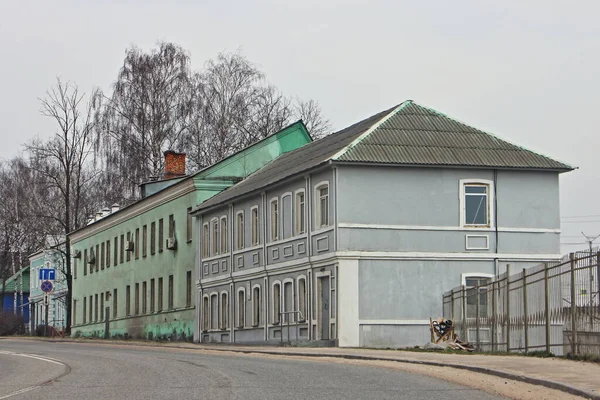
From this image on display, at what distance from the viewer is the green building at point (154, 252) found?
166ft

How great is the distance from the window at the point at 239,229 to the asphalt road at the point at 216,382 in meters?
20.6

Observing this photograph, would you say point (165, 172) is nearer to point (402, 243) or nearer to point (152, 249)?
point (152, 249)

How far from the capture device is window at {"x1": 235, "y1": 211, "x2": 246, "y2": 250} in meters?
45.1

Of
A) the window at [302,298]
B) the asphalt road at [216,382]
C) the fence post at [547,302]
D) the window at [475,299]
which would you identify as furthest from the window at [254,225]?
the fence post at [547,302]

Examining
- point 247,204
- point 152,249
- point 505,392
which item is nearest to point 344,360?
point 505,392

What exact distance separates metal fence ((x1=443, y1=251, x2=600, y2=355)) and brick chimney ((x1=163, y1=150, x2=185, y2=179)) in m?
29.0

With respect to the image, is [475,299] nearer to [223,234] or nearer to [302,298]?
[302,298]

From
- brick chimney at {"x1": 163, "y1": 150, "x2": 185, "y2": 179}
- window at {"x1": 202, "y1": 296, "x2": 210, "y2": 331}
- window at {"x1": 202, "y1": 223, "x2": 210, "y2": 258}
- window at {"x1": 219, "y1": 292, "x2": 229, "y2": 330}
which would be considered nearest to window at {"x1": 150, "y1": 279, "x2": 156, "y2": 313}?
brick chimney at {"x1": 163, "y1": 150, "x2": 185, "y2": 179}

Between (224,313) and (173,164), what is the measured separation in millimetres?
15338

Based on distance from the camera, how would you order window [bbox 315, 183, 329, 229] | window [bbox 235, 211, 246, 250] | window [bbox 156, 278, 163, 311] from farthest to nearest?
1. window [bbox 156, 278, 163, 311]
2. window [bbox 235, 211, 246, 250]
3. window [bbox 315, 183, 329, 229]

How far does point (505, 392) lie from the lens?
1631 centimetres

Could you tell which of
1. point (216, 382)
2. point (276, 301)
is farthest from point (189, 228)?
point (216, 382)

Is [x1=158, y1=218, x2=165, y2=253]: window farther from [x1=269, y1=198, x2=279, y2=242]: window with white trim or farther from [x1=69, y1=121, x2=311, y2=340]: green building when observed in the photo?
[x1=269, y1=198, x2=279, y2=242]: window with white trim

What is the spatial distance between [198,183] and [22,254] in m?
49.3
